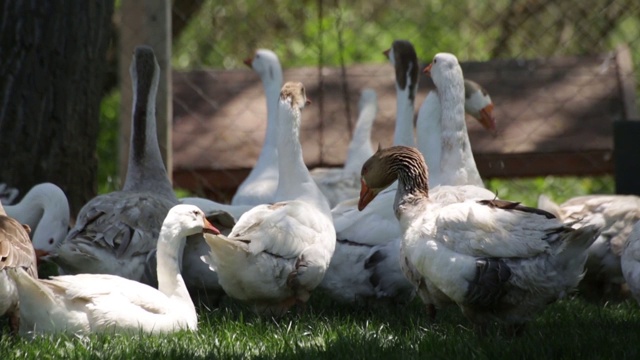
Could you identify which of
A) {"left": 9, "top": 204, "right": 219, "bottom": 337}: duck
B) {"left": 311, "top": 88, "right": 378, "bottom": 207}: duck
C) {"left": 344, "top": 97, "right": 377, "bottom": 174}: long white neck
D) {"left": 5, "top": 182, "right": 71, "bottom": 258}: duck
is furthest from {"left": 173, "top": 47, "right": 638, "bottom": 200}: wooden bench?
{"left": 9, "top": 204, "right": 219, "bottom": 337}: duck

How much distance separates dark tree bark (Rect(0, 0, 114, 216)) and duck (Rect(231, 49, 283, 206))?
4.22 ft

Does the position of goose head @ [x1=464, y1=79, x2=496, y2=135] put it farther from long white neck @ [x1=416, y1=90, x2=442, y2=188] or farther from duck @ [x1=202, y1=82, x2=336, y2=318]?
duck @ [x1=202, y1=82, x2=336, y2=318]

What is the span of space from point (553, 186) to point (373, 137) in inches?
129

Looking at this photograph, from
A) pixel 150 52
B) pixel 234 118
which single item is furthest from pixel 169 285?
pixel 234 118

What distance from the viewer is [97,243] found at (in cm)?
631

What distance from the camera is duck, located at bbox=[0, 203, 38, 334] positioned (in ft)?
17.4

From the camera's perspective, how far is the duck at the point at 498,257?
5.21 metres

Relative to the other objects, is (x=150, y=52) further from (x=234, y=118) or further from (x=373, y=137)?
(x=373, y=137)

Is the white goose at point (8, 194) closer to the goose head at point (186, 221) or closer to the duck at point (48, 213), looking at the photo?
the duck at point (48, 213)

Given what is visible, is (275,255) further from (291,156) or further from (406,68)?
(406,68)

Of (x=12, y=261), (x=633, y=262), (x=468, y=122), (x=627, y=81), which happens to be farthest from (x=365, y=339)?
(x=627, y=81)

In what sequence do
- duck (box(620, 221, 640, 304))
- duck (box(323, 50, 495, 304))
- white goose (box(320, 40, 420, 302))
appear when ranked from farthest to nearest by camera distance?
white goose (box(320, 40, 420, 302)) < duck (box(323, 50, 495, 304)) < duck (box(620, 221, 640, 304))

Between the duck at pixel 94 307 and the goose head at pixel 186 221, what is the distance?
15.0 inches

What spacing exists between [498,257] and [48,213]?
11.1 feet
